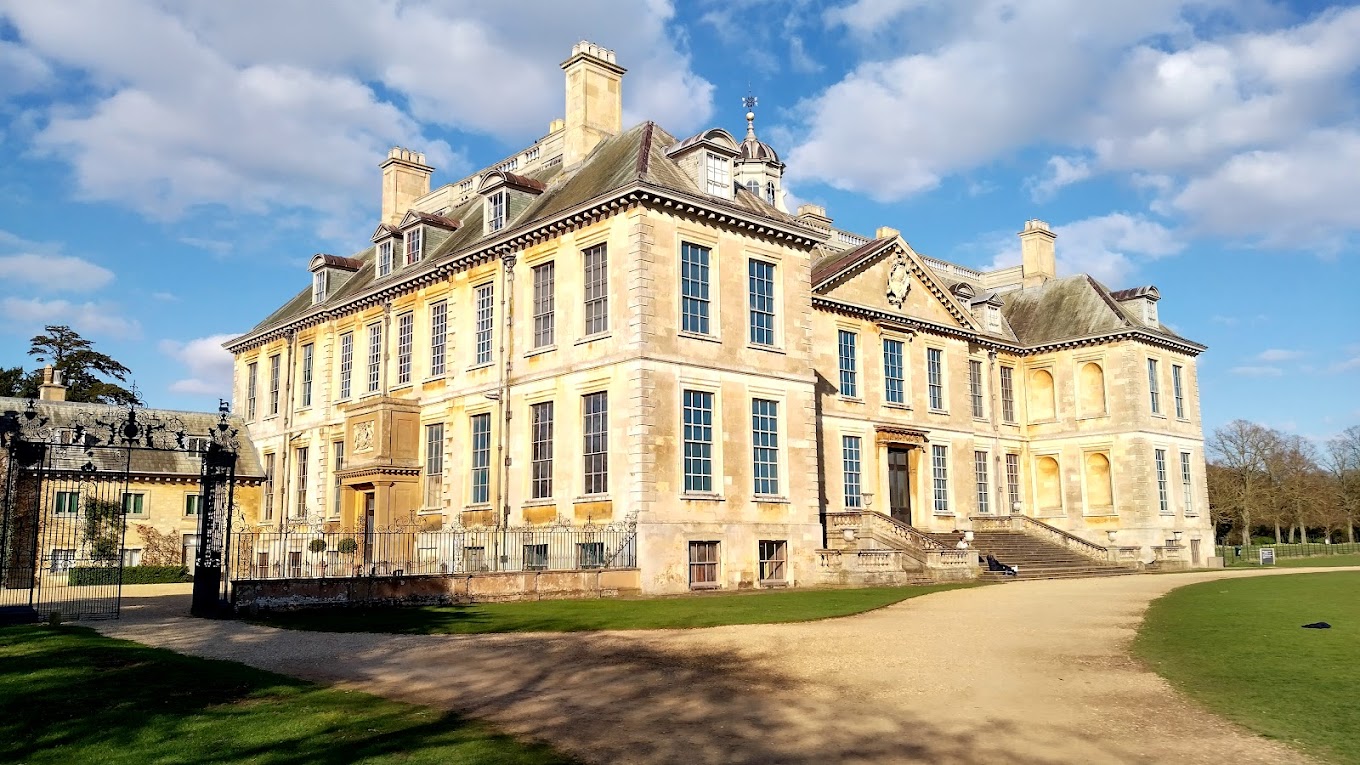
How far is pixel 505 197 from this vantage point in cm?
3120

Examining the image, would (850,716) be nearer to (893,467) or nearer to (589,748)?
(589,748)

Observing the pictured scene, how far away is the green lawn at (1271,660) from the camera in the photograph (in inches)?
325

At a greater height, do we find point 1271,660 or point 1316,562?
point 1271,660

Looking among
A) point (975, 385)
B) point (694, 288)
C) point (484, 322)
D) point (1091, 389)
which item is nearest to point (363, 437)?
point (484, 322)

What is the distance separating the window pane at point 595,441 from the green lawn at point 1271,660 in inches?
510

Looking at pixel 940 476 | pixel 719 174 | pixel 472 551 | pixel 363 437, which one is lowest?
pixel 472 551

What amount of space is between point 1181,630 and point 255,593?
628 inches

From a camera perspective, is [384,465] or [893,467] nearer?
[384,465]

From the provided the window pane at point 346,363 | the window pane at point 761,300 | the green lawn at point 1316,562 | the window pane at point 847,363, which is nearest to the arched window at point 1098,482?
the green lawn at point 1316,562

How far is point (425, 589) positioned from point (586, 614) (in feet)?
14.7

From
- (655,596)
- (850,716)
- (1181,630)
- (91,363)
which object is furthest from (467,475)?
(91,363)

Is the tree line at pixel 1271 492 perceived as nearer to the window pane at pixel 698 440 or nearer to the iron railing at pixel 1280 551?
the iron railing at pixel 1280 551

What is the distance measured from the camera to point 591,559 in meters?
24.9

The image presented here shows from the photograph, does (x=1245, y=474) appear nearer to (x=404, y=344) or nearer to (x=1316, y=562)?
(x=1316, y=562)
